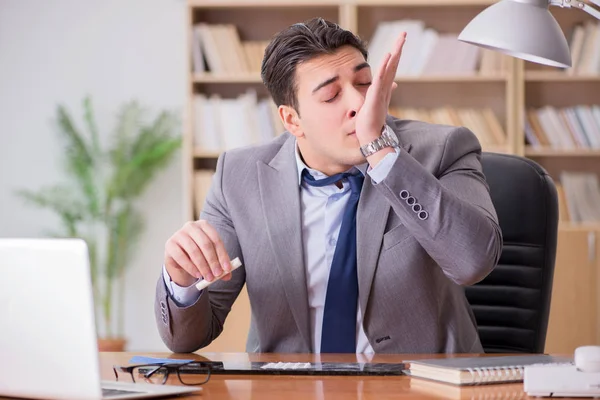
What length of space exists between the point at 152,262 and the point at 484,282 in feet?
10.3

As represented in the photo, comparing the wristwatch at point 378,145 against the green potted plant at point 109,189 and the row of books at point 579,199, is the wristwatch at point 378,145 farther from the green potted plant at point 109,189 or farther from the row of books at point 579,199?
the green potted plant at point 109,189

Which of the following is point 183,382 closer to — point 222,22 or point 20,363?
point 20,363

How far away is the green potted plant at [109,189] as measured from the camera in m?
4.71

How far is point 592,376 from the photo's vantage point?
1.10 metres

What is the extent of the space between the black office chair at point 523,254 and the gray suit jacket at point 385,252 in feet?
0.35

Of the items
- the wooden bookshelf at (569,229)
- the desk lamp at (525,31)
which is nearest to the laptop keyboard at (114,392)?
the desk lamp at (525,31)

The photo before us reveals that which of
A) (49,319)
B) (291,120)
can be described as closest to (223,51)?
(291,120)

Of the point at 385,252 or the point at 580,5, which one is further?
the point at 385,252

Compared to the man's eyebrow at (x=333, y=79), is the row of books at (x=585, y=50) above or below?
below

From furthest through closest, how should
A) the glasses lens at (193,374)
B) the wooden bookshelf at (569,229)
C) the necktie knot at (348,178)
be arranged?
the wooden bookshelf at (569,229), the necktie knot at (348,178), the glasses lens at (193,374)

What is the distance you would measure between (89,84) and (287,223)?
3.35 meters

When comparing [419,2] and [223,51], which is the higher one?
[419,2]

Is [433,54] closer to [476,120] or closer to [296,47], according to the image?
[476,120]

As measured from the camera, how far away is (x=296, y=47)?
199 centimetres
